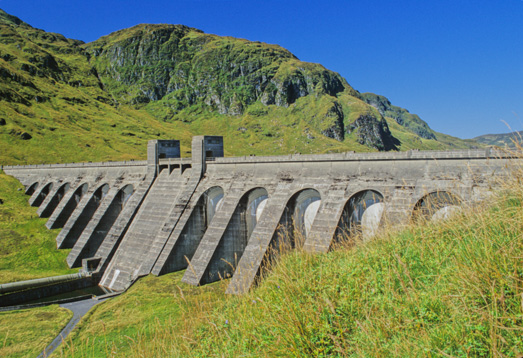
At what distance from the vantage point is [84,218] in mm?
43375

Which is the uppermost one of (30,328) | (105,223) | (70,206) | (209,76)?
(209,76)

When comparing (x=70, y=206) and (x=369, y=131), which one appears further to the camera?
(x=369, y=131)

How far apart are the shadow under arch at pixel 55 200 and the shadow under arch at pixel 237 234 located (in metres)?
32.9

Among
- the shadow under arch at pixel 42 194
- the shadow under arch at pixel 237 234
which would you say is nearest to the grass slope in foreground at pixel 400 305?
the shadow under arch at pixel 237 234

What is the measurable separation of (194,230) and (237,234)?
5.60 metres

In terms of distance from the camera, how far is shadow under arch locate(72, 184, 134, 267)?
126 ft

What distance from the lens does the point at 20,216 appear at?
46.4 metres

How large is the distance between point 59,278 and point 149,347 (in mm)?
30098

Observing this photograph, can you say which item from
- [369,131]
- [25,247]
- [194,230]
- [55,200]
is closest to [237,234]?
[194,230]

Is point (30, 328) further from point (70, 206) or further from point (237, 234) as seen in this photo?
point (70, 206)

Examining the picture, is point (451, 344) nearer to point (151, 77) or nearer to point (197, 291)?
point (197, 291)

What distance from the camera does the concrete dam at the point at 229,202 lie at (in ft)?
71.4

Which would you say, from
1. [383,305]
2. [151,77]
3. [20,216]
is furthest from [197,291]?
[151,77]

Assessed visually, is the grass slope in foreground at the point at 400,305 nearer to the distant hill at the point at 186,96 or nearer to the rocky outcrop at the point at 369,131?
the distant hill at the point at 186,96
